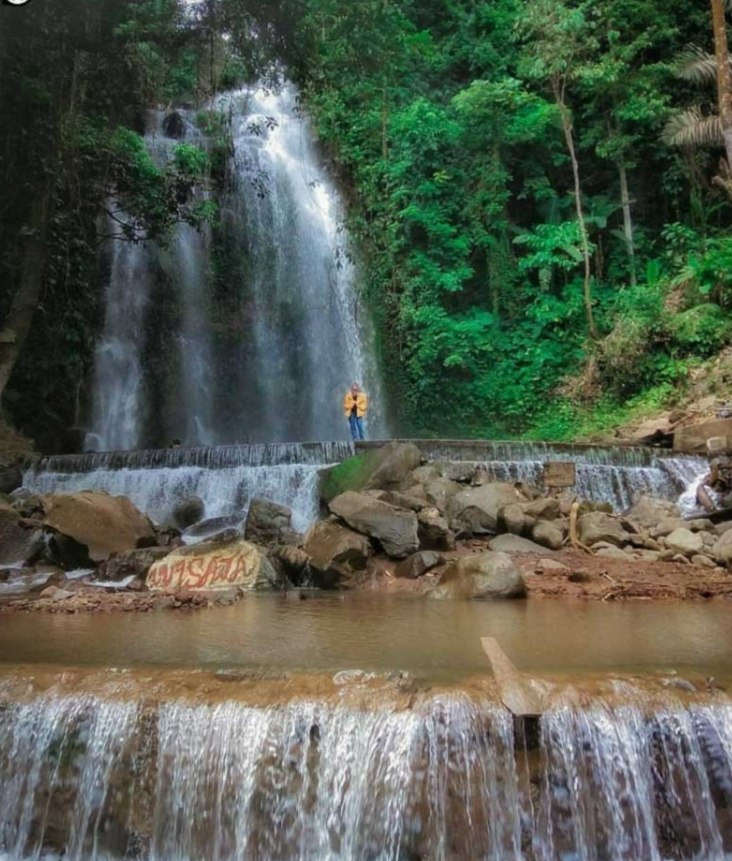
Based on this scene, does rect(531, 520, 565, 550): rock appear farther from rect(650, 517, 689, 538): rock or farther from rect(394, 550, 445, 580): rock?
rect(394, 550, 445, 580): rock

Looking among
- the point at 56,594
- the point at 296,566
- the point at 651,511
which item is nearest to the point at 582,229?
the point at 651,511

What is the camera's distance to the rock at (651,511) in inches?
397

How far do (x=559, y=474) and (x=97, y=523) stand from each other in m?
6.73

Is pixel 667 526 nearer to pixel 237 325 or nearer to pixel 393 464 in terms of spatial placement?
pixel 393 464

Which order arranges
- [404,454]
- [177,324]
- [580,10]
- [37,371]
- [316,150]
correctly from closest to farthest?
[404,454], [37,371], [580,10], [177,324], [316,150]

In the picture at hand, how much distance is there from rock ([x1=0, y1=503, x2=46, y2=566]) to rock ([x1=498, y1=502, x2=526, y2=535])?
237 inches

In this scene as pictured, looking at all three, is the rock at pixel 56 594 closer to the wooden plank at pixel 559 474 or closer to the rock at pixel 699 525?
the wooden plank at pixel 559 474

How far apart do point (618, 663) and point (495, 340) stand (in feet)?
49.1

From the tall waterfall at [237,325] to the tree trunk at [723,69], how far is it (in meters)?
10.2

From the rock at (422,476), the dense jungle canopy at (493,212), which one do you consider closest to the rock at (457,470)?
the rock at (422,476)

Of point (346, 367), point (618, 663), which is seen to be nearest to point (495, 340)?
point (346, 367)

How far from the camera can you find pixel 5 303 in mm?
15297

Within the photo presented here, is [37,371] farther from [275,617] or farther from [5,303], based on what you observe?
[275,617]

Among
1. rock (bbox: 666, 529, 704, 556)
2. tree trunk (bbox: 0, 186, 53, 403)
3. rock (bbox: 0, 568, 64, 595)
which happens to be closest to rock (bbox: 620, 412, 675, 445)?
rock (bbox: 666, 529, 704, 556)
